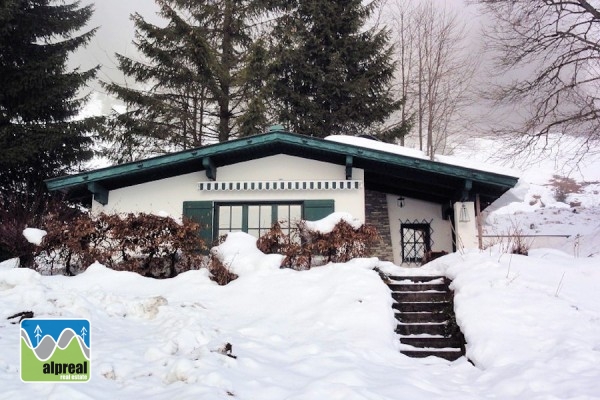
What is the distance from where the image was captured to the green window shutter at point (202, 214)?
1018cm

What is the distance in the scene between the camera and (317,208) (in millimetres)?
10273

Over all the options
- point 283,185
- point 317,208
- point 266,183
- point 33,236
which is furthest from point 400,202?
point 33,236

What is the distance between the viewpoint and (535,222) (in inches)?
1001

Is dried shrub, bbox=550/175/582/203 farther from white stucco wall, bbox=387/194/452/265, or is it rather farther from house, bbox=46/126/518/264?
house, bbox=46/126/518/264

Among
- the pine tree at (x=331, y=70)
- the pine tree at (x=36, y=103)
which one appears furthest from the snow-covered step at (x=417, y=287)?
the pine tree at (x=331, y=70)

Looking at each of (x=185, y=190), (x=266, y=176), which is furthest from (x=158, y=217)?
(x=266, y=176)

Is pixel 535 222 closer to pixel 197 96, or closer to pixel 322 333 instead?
pixel 197 96

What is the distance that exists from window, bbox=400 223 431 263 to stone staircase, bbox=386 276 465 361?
3.88m

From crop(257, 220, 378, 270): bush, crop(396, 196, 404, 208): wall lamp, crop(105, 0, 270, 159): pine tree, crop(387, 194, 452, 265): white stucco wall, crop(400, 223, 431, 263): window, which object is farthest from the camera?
crop(105, 0, 270, 159): pine tree

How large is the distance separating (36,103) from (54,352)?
13.8 meters

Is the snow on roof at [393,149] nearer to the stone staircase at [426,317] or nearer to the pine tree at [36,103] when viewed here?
the stone staircase at [426,317]

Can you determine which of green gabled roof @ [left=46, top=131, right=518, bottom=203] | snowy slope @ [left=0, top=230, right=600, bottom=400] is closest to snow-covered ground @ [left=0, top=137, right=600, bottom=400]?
snowy slope @ [left=0, top=230, right=600, bottom=400]

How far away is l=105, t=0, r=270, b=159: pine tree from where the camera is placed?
56.1 feet

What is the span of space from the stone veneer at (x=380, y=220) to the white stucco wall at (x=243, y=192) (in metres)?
1.22
